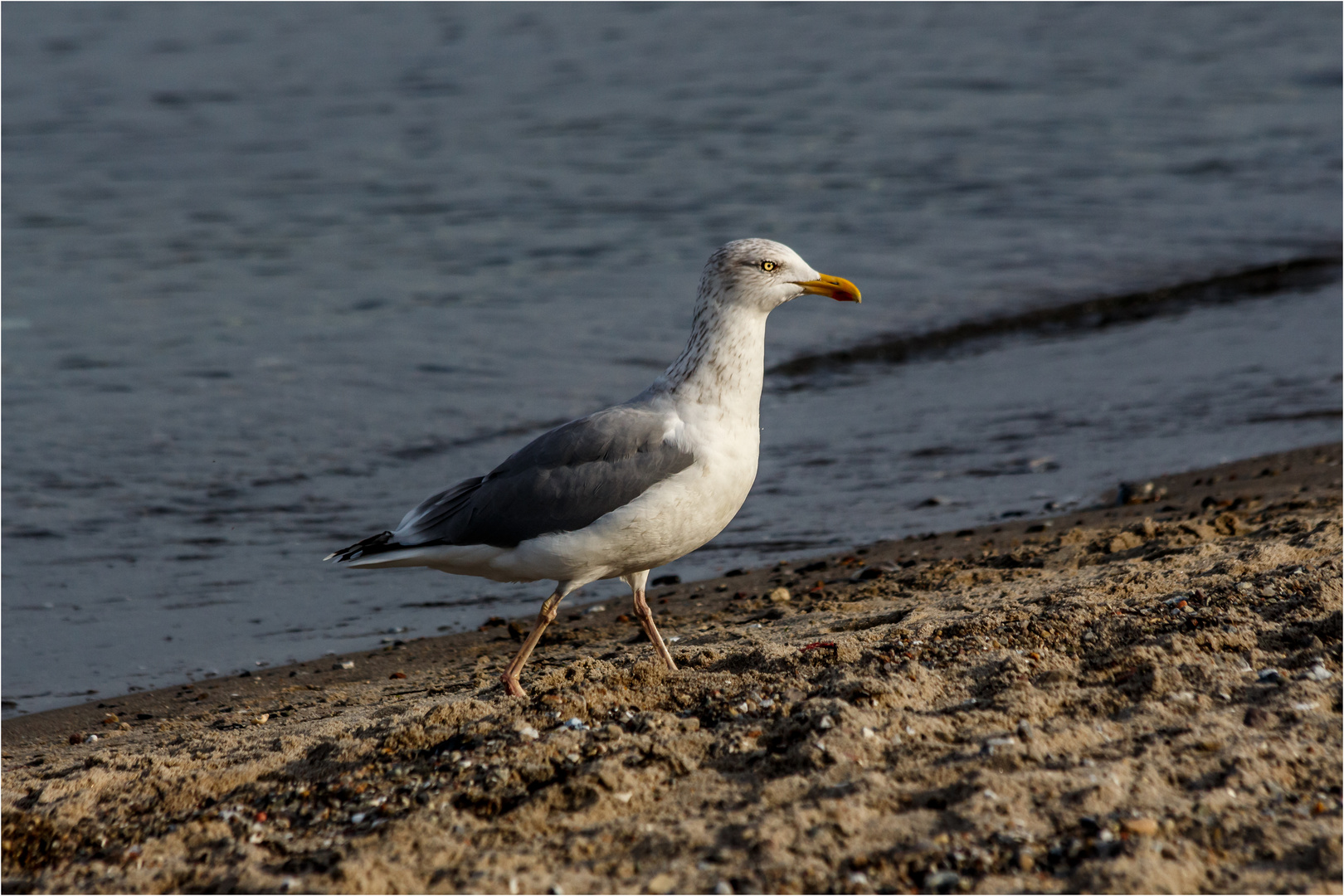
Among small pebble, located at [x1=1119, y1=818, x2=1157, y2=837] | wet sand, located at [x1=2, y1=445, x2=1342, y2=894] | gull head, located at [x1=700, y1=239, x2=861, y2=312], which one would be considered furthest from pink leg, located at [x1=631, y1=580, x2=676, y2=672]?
small pebble, located at [x1=1119, y1=818, x2=1157, y2=837]

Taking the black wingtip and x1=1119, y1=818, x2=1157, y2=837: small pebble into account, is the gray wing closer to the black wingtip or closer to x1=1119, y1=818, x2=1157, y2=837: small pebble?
the black wingtip

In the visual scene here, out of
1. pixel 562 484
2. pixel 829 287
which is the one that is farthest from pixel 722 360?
pixel 562 484

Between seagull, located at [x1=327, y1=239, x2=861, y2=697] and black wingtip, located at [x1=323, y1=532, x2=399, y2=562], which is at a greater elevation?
seagull, located at [x1=327, y1=239, x2=861, y2=697]

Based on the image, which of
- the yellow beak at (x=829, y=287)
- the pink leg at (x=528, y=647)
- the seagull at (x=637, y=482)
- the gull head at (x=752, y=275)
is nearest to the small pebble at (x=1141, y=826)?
the seagull at (x=637, y=482)

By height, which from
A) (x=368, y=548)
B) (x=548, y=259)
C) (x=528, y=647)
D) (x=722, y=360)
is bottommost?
(x=528, y=647)

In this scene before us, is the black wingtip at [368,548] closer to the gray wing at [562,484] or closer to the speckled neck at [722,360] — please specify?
the gray wing at [562,484]

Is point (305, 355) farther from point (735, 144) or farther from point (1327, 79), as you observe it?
point (1327, 79)

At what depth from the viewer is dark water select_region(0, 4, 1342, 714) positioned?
816 centimetres

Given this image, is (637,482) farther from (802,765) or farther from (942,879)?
(942,879)

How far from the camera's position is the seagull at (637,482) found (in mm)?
5270

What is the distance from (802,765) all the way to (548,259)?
431 inches

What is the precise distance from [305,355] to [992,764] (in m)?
9.18

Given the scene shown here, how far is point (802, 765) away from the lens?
3824 millimetres

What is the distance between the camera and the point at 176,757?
463 centimetres
